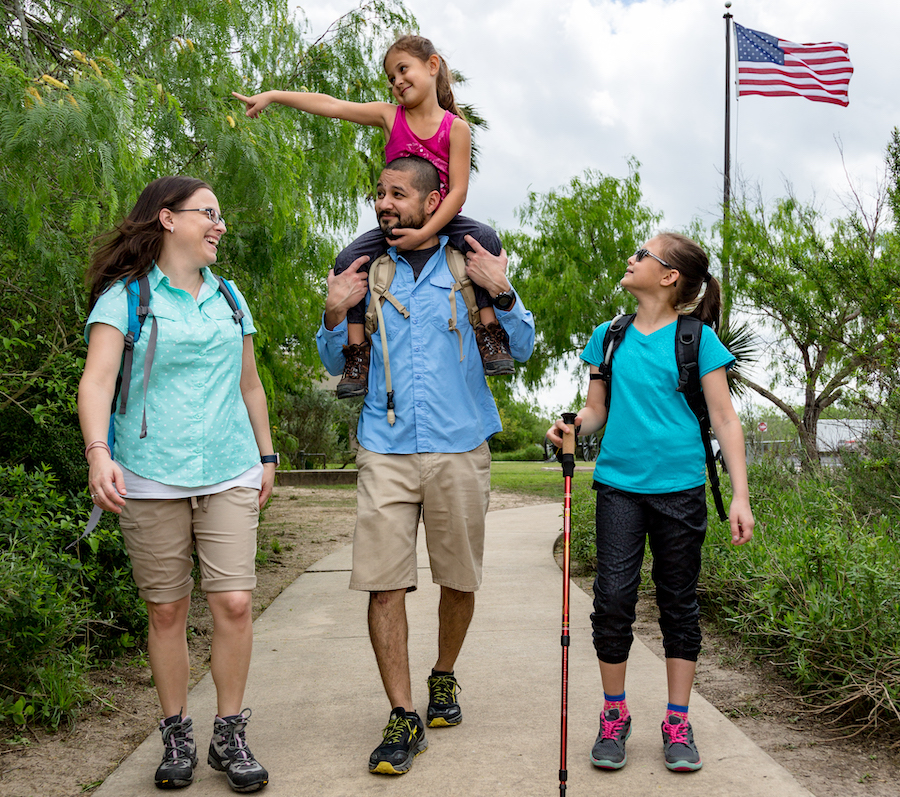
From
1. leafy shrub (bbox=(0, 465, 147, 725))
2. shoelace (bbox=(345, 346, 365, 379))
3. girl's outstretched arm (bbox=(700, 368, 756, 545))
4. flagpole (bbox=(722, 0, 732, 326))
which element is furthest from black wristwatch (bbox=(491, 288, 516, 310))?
flagpole (bbox=(722, 0, 732, 326))

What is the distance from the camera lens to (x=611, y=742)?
3160 mm

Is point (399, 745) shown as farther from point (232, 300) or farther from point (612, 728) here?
point (232, 300)

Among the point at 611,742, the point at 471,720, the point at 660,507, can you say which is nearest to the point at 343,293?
the point at 660,507

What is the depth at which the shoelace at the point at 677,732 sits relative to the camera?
3.16 meters

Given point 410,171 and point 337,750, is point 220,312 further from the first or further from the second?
point 337,750

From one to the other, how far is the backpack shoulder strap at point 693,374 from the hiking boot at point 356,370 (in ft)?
3.93

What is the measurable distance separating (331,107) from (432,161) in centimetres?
59

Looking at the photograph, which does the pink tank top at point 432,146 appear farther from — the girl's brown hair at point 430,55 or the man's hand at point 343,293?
the man's hand at point 343,293

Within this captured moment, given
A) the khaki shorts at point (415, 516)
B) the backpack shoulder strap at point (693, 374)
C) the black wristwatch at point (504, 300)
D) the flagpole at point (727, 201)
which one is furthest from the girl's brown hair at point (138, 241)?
the flagpole at point (727, 201)

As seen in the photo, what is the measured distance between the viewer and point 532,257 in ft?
73.8

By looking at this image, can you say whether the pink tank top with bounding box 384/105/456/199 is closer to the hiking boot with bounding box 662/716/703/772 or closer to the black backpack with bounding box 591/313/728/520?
the black backpack with bounding box 591/313/728/520

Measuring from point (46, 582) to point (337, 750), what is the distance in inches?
55.2

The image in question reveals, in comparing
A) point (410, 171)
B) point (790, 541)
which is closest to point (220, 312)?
point (410, 171)

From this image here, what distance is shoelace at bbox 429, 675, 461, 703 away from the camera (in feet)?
11.8
